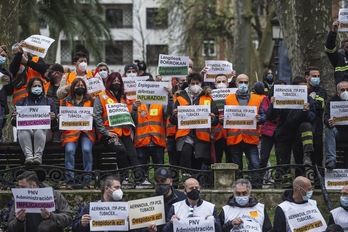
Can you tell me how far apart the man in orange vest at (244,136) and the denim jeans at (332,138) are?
1.02m

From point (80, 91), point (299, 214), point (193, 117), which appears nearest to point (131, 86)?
point (80, 91)

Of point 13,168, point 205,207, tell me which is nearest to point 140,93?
point 13,168

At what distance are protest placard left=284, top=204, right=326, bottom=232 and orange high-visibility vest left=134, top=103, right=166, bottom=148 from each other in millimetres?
3834

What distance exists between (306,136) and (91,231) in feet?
14.7

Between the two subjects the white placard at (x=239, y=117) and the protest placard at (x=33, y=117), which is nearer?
the protest placard at (x=33, y=117)

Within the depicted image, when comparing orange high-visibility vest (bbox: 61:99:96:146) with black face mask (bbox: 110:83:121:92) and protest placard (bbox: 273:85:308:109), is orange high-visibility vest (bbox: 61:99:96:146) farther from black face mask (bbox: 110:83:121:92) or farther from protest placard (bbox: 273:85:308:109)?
protest placard (bbox: 273:85:308:109)

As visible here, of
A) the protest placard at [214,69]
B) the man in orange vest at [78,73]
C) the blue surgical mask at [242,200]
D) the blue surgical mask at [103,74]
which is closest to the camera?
the blue surgical mask at [242,200]

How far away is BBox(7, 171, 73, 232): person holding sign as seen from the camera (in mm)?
15844

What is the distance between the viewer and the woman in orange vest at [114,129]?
18.9 metres

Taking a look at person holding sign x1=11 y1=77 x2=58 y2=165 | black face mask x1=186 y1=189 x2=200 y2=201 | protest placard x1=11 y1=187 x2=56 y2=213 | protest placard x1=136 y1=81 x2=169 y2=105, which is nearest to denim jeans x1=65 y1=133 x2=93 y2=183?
person holding sign x1=11 y1=77 x2=58 y2=165

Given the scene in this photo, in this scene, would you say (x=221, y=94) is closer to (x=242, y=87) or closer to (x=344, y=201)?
(x=242, y=87)

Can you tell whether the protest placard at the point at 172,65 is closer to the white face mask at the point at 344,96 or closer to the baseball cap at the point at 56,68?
the baseball cap at the point at 56,68

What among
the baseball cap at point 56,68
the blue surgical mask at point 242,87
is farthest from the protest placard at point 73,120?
the blue surgical mask at point 242,87

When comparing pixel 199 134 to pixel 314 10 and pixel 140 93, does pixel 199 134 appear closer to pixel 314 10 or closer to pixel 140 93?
pixel 140 93
